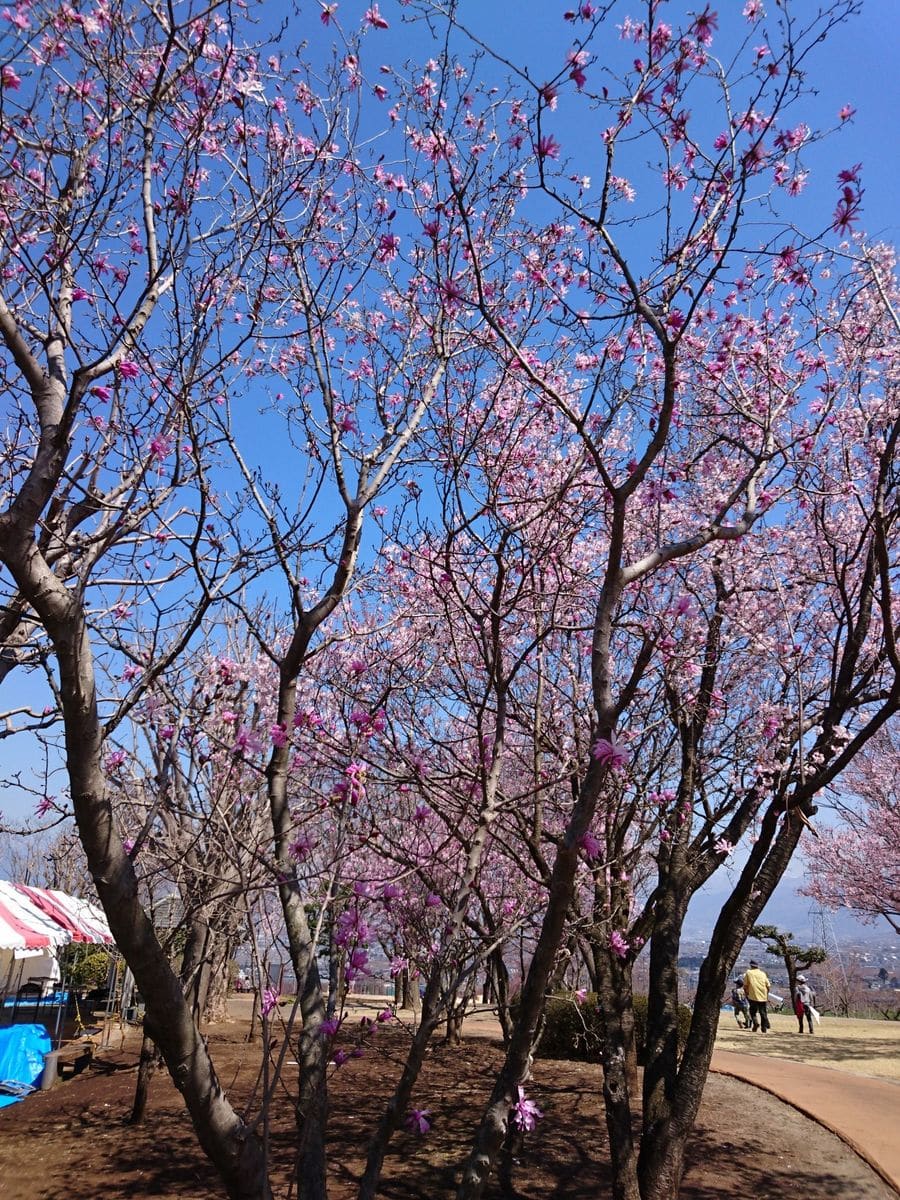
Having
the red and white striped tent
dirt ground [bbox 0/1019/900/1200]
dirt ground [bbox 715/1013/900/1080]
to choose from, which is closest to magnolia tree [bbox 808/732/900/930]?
dirt ground [bbox 715/1013/900/1080]

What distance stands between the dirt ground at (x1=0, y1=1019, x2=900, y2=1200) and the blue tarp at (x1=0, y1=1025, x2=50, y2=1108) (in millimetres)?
583

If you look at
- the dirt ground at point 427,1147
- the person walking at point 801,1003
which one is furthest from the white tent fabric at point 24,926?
the person walking at point 801,1003

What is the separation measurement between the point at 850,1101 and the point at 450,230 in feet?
31.3

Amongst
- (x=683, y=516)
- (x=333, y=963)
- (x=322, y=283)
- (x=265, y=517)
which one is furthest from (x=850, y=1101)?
(x=322, y=283)

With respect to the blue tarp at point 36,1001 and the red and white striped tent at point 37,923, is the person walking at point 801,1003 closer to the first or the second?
the red and white striped tent at point 37,923

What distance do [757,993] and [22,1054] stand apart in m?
11.9

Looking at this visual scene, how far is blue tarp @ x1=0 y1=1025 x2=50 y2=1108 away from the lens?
10052mm

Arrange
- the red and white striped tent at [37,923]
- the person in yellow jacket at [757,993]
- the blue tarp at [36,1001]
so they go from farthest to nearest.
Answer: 1. the blue tarp at [36,1001]
2. the person in yellow jacket at [757,993]
3. the red and white striped tent at [37,923]

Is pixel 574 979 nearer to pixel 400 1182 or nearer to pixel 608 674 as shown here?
pixel 400 1182

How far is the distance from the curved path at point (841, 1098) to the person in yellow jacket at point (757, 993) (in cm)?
320

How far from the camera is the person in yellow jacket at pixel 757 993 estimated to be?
15.0m

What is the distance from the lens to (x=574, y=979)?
13516mm

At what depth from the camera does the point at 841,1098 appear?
9000mm

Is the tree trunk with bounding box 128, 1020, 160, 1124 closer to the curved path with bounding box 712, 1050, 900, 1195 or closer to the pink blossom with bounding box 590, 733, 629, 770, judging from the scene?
the curved path with bounding box 712, 1050, 900, 1195
